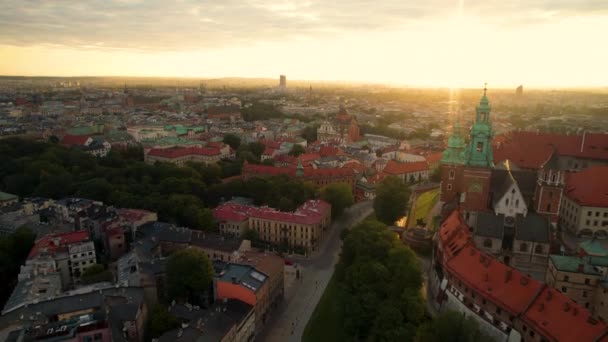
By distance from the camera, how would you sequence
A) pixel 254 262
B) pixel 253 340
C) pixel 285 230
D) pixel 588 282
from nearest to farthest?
1. pixel 588 282
2. pixel 253 340
3. pixel 254 262
4. pixel 285 230

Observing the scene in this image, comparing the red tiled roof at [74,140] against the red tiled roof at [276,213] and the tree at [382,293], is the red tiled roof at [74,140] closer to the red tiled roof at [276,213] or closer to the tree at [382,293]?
the red tiled roof at [276,213]

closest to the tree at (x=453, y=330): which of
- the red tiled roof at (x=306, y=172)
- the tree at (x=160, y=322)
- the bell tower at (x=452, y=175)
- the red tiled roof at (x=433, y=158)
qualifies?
the tree at (x=160, y=322)

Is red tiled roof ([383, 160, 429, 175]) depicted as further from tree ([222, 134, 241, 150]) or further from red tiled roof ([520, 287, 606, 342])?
red tiled roof ([520, 287, 606, 342])

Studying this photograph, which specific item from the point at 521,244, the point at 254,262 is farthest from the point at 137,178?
the point at 521,244

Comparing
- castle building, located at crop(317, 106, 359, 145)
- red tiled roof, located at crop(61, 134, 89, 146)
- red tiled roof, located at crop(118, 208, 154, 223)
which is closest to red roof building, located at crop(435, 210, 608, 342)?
red tiled roof, located at crop(118, 208, 154, 223)

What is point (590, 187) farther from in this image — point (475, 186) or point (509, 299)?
point (509, 299)

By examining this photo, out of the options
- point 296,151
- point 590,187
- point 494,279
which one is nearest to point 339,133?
point 296,151

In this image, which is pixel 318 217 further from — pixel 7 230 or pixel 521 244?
pixel 7 230
